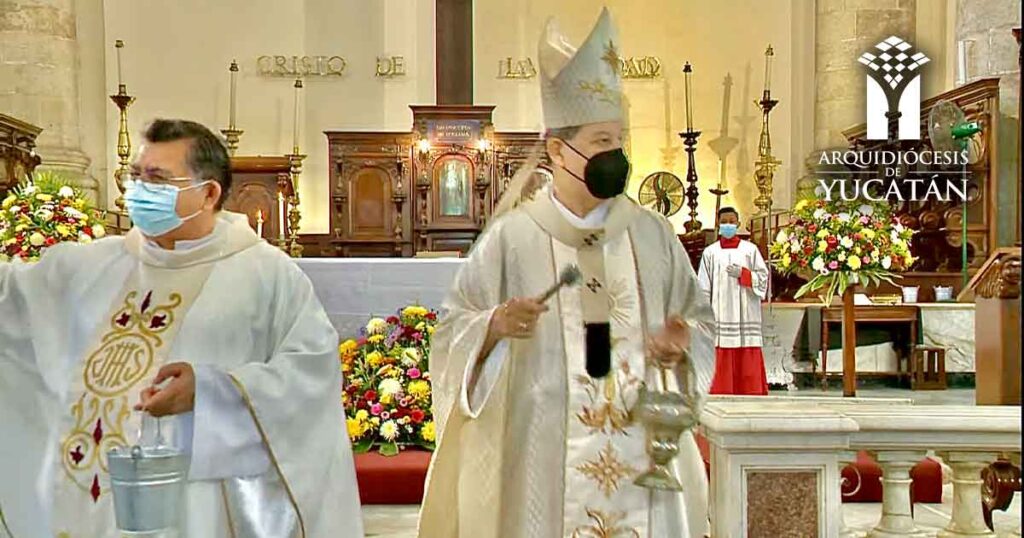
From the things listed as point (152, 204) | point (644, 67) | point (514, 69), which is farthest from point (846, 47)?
point (152, 204)

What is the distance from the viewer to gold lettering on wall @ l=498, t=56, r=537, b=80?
16.9 m

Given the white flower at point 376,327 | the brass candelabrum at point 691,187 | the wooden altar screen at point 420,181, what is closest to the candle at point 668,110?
the brass candelabrum at point 691,187

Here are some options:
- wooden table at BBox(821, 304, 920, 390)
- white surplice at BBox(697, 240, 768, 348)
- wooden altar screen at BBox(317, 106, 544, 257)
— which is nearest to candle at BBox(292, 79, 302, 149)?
wooden altar screen at BBox(317, 106, 544, 257)

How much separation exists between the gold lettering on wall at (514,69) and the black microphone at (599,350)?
14.5 m

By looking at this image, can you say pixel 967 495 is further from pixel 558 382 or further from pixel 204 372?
pixel 204 372

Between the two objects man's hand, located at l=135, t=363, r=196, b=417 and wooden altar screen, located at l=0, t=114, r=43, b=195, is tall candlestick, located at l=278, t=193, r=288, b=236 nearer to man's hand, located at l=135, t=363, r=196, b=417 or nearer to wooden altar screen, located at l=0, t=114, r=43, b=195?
wooden altar screen, located at l=0, t=114, r=43, b=195

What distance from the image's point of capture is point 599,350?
8.86ft

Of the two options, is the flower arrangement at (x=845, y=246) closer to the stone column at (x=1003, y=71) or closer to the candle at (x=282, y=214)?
the stone column at (x=1003, y=71)

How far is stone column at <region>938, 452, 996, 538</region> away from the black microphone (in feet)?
6.05

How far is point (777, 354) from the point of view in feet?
38.0

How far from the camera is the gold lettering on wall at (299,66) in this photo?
16625 mm

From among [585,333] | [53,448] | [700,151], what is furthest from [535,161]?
[700,151]

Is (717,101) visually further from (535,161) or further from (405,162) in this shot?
(535,161)

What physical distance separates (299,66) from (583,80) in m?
14.6
